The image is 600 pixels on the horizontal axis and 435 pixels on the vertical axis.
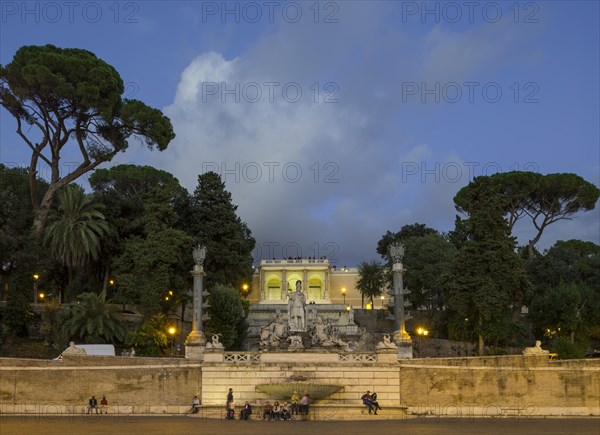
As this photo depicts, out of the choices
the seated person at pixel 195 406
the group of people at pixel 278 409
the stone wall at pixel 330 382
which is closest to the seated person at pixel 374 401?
the stone wall at pixel 330 382

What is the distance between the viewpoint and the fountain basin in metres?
23.4

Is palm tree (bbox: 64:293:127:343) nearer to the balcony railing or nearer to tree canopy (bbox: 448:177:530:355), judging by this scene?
tree canopy (bbox: 448:177:530:355)

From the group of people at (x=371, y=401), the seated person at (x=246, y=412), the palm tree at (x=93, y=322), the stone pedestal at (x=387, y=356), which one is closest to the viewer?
the seated person at (x=246, y=412)

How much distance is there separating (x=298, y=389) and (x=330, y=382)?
1.68 metres

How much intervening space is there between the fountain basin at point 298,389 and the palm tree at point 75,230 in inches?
677

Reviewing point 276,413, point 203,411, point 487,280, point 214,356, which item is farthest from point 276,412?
point 487,280

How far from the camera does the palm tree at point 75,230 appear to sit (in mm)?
36438

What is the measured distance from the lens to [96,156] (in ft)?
137

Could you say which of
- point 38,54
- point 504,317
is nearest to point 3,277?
point 38,54

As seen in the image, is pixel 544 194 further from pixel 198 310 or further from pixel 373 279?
pixel 198 310

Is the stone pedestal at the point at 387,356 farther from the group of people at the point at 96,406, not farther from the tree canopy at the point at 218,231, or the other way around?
the tree canopy at the point at 218,231

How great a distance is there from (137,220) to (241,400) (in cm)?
1840

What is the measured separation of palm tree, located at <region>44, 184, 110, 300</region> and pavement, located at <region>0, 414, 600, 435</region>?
600 inches

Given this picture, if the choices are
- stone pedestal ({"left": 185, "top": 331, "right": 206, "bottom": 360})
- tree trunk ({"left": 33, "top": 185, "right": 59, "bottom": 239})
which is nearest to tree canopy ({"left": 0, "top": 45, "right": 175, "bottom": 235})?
tree trunk ({"left": 33, "top": 185, "right": 59, "bottom": 239})
